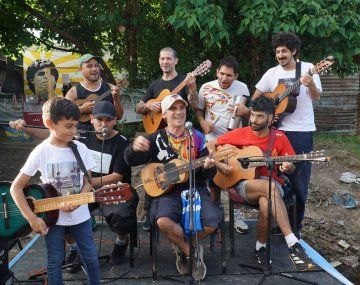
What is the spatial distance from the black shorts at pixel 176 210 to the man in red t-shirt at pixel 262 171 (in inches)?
15.6

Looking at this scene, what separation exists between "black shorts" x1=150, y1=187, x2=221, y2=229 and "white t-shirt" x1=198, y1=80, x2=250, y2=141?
38.9 inches

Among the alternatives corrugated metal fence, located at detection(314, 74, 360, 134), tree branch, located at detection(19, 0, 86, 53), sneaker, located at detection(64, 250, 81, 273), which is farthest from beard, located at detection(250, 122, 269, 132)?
corrugated metal fence, located at detection(314, 74, 360, 134)

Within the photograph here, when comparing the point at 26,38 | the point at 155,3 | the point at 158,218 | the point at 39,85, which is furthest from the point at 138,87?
the point at 158,218

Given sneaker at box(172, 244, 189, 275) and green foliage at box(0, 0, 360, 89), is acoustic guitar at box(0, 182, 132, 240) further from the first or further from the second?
green foliage at box(0, 0, 360, 89)

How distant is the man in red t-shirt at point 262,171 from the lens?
4266 millimetres

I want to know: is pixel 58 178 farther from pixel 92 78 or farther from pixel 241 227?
pixel 241 227

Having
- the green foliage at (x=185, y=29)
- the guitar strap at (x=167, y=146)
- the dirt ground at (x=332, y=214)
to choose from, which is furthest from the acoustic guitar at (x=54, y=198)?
the dirt ground at (x=332, y=214)

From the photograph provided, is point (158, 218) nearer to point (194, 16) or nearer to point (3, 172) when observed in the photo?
point (194, 16)

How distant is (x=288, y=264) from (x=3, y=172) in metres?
7.41

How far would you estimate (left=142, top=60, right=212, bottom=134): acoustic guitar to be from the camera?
4957 mm

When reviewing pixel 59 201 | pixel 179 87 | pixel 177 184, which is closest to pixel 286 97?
pixel 179 87

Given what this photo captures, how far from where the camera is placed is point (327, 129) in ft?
39.9

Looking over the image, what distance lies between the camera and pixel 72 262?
4312 millimetres

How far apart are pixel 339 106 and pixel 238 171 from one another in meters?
8.78
